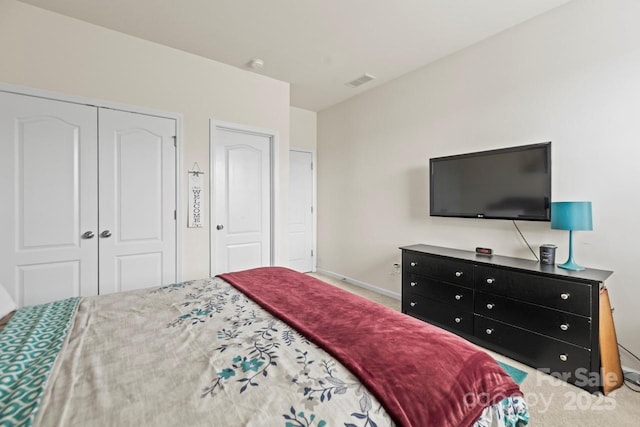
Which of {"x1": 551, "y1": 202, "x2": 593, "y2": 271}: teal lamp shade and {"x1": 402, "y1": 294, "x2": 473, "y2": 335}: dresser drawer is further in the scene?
{"x1": 402, "y1": 294, "x2": 473, "y2": 335}: dresser drawer

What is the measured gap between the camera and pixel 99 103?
2676 mm

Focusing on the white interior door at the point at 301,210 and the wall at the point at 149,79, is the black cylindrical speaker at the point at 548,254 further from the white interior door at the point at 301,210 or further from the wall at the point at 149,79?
the white interior door at the point at 301,210

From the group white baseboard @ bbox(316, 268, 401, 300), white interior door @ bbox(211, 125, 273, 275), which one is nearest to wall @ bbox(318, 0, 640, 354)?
white baseboard @ bbox(316, 268, 401, 300)

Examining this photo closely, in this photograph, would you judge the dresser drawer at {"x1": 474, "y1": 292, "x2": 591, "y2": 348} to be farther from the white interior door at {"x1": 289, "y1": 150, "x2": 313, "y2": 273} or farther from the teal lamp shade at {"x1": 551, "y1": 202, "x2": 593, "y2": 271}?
the white interior door at {"x1": 289, "y1": 150, "x2": 313, "y2": 273}

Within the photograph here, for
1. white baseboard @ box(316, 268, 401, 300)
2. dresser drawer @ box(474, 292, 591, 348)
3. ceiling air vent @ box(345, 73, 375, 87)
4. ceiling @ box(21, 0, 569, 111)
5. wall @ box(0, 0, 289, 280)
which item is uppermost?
ceiling air vent @ box(345, 73, 375, 87)

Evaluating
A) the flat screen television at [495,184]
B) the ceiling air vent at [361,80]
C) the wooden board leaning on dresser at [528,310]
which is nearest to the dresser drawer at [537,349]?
the wooden board leaning on dresser at [528,310]

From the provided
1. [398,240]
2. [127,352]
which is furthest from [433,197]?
[127,352]

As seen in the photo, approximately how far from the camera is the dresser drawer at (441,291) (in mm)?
2648

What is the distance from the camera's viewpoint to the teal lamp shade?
2115 mm

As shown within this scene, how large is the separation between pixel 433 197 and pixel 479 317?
1319mm

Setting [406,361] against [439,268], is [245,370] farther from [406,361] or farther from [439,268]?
[439,268]

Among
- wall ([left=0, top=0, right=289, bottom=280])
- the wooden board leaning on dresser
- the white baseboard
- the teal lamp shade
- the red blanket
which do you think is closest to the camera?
the red blanket

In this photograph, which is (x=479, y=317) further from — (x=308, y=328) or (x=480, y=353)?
(x=308, y=328)

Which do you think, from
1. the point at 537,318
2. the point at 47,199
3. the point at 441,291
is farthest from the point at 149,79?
the point at 537,318
